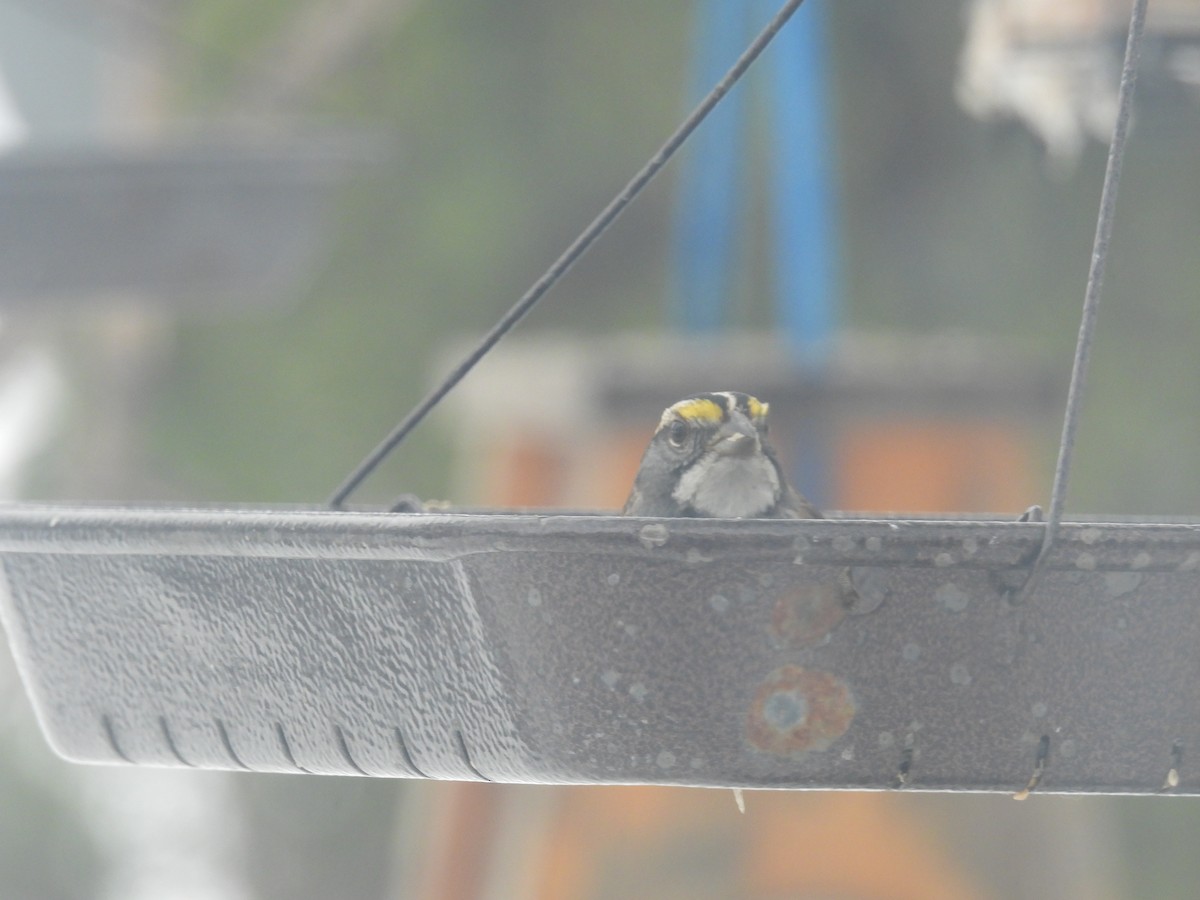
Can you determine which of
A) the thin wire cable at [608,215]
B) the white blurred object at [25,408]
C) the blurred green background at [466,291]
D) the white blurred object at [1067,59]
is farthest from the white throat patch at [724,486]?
the blurred green background at [466,291]

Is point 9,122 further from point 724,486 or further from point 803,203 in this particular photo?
point 724,486

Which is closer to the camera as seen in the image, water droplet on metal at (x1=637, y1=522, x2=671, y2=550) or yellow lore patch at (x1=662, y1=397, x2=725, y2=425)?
water droplet on metal at (x1=637, y1=522, x2=671, y2=550)

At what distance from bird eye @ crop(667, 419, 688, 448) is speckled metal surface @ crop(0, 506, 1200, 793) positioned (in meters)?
0.67

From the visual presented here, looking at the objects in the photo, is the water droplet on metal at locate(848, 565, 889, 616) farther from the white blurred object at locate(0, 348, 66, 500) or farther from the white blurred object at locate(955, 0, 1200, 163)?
the white blurred object at locate(0, 348, 66, 500)

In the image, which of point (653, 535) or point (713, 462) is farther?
point (713, 462)

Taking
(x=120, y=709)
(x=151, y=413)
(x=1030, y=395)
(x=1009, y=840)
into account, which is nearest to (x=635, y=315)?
(x=151, y=413)

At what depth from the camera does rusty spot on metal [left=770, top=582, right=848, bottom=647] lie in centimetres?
118

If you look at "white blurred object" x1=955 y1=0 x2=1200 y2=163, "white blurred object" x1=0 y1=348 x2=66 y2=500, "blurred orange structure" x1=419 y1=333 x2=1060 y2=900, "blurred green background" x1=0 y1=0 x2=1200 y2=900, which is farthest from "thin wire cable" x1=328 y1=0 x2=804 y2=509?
"blurred green background" x1=0 y1=0 x2=1200 y2=900

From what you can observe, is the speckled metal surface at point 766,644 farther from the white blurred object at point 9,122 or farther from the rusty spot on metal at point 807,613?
the white blurred object at point 9,122

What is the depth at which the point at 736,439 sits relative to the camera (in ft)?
6.05

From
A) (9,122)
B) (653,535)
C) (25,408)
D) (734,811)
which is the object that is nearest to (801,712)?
(653,535)

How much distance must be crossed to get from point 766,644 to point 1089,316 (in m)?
0.31

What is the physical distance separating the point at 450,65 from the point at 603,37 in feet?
1.76

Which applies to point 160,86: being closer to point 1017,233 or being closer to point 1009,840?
point 1017,233
